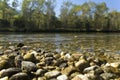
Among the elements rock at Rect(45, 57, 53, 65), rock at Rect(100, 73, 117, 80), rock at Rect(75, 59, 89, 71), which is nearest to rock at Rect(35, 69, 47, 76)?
rock at Rect(75, 59, 89, 71)

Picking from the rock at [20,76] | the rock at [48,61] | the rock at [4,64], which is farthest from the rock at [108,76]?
the rock at [4,64]

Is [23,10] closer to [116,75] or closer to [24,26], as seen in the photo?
[24,26]

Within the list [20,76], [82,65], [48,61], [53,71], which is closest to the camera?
[20,76]

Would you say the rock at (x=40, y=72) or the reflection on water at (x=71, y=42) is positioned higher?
the rock at (x=40, y=72)

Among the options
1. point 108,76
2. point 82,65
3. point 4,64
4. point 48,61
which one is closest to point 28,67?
point 4,64

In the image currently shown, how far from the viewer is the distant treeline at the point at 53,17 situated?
11075 centimetres

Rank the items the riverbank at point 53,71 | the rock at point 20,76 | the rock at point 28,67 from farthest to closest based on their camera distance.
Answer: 1. the rock at point 28,67
2. the riverbank at point 53,71
3. the rock at point 20,76

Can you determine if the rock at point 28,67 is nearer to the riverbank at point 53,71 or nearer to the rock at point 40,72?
the riverbank at point 53,71

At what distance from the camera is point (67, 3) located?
Result: 123438 mm

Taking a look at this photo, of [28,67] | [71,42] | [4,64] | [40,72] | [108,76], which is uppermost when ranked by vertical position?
[4,64]

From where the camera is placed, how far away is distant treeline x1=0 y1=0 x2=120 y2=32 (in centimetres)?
11075

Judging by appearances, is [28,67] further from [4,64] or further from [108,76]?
[108,76]

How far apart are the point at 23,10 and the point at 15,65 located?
335 ft

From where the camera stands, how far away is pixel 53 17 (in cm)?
12025
